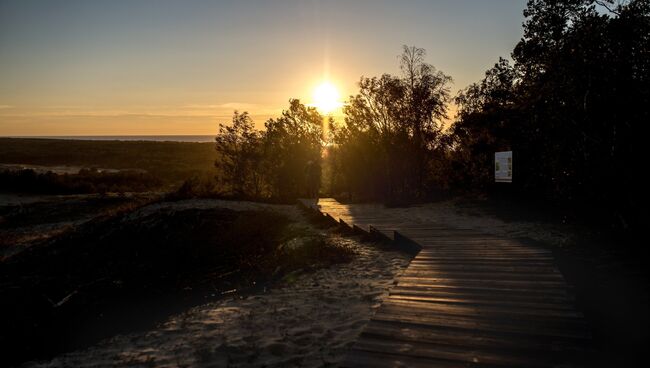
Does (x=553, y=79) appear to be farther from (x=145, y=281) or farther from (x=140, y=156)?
(x=140, y=156)

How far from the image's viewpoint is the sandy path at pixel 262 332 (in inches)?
199

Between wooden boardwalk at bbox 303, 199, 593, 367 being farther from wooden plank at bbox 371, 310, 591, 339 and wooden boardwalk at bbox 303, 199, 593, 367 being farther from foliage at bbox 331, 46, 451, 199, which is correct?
foliage at bbox 331, 46, 451, 199

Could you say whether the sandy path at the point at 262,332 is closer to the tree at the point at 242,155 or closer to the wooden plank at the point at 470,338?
the wooden plank at the point at 470,338

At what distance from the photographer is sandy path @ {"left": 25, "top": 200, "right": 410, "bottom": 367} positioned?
5059 millimetres

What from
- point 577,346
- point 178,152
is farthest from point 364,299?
point 178,152

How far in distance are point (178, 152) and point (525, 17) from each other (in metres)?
67.5

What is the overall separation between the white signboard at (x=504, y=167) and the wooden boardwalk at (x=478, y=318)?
8.78 metres

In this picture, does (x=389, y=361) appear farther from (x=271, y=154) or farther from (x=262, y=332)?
(x=271, y=154)

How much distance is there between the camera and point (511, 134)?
59.7ft

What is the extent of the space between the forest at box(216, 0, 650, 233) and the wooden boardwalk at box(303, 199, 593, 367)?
4.62 metres

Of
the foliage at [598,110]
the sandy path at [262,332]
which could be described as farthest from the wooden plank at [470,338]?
the foliage at [598,110]

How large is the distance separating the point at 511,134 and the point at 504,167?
2.01m

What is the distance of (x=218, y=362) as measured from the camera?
4.95 meters

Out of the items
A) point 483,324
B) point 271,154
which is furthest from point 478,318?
point 271,154
